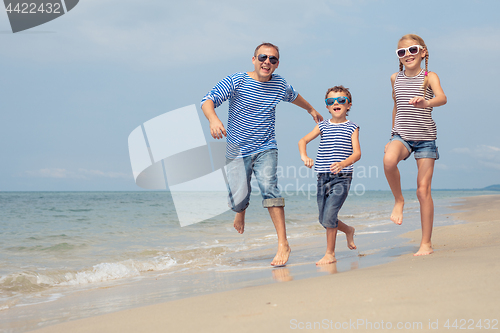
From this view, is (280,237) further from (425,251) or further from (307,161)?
(425,251)

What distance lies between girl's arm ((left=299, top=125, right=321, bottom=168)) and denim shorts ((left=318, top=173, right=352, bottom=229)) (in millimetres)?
284

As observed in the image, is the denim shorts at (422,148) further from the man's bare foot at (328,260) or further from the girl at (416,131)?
the man's bare foot at (328,260)

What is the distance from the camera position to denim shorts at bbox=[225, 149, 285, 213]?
151 inches

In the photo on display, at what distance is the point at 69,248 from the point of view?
22.1 ft

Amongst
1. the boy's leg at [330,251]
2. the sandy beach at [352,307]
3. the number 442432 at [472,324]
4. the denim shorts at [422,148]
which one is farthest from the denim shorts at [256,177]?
the number 442432 at [472,324]

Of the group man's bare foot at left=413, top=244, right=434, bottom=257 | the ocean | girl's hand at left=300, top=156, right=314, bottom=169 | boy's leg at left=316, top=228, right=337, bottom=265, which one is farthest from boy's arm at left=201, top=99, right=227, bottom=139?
man's bare foot at left=413, top=244, right=434, bottom=257

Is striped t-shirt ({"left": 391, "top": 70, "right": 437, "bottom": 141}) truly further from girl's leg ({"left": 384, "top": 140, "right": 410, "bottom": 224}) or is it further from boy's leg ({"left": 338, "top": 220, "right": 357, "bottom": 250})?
boy's leg ({"left": 338, "top": 220, "right": 357, "bottom": 250})

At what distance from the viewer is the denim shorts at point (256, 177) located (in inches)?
151

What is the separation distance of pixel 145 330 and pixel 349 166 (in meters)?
2.38

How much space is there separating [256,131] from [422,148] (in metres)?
1.46

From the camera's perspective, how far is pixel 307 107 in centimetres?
444

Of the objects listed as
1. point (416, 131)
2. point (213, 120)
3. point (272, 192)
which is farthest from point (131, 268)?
point (416, 131)

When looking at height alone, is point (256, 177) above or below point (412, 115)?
below

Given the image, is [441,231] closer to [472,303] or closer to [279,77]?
[279,77]
